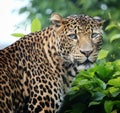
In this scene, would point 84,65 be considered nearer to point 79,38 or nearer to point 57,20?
point 79,38

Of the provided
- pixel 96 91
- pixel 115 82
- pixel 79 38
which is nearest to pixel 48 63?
pixel 79 38

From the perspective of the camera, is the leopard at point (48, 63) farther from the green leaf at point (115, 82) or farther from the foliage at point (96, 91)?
the green leaf at point (115, 82)

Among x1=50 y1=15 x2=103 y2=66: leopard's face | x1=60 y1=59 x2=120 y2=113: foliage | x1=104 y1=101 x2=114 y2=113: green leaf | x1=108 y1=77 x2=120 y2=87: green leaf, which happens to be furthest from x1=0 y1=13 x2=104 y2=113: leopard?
x1=104 y1=101 x2=114 y2=113: green leaf

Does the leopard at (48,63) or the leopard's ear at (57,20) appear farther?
the leopard's ear at (57,20)

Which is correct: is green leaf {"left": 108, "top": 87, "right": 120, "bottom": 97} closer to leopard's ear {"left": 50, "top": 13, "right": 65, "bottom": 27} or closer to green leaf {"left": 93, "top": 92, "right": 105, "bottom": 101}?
green leaf {"left": 93, "top": 92, "right": 105, "bottom": 101}

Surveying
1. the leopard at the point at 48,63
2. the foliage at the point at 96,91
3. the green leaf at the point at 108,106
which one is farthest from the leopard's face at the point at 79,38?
the green leaf at the point at 108,106

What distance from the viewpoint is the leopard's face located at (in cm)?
643

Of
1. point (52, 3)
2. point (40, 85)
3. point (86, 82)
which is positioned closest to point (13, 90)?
point (40, 85)

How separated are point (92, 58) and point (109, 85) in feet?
1.32

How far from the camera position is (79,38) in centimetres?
655

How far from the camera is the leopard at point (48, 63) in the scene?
646cm

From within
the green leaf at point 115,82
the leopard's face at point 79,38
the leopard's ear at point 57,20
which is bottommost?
the green leaf at point 115,82

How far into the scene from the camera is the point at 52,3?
32.8m

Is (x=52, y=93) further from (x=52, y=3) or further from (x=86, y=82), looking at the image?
(x=52, y=3)
